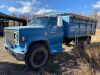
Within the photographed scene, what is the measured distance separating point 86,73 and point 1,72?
348 cm

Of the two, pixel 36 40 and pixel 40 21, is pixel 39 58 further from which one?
pixel 40 21

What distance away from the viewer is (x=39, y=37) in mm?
7305

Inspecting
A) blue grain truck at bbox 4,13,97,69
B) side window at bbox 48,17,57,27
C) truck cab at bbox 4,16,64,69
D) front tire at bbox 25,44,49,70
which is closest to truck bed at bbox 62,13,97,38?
blue grain truck at bbox 4,13,97,69

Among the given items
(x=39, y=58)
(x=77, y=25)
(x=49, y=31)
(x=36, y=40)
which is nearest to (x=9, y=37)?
(x=36, y=40)

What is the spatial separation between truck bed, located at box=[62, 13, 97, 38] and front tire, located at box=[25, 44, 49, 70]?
2100mm

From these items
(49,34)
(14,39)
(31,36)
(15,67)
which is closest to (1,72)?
(15,67)

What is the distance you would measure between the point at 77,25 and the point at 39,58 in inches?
146

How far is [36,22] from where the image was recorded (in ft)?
27.5

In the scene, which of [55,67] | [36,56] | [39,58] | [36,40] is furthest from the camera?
[55,67]

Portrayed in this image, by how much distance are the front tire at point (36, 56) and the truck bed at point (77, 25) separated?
6.89 feet

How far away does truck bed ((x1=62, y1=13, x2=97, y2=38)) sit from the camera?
9.07 m

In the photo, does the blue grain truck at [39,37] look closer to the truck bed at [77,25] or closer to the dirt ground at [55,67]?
the truck bed at [77,25]

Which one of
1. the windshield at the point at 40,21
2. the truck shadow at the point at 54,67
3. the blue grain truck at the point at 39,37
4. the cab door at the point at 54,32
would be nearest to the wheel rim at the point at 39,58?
the blue grain truck at the point at 39,37

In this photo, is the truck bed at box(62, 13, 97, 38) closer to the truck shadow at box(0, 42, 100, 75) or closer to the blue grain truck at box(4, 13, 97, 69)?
the blue grain truck at box(4, 13, 97, 69)
